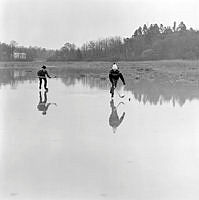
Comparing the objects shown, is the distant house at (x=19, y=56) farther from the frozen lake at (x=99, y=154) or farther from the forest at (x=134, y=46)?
the frozen lake at (x=99, y=154)

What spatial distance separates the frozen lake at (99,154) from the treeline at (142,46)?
77.5 m

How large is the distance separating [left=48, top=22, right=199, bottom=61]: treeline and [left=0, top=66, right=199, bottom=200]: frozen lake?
77.5 metres

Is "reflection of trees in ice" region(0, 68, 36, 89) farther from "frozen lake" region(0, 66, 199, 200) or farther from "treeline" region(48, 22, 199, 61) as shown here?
"treeline" region(48, 22, 199, 61)

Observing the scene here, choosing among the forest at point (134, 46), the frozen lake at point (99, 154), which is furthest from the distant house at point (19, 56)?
the frozen lake at point (99, 154)

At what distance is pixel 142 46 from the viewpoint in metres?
119

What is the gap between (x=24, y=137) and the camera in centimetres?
916

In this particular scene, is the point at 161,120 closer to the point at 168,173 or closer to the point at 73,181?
the point at 168,173

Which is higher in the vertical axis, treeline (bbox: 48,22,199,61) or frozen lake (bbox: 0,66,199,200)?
treeline (bbox: 48,22,199,61)

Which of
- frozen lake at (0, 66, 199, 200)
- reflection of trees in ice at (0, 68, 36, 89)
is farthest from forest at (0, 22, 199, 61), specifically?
frozen lake at (0, 66, 199, 200)

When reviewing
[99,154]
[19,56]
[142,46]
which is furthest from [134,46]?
[99,154]

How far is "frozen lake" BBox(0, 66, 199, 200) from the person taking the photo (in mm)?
5596

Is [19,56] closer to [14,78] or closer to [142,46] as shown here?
[142,46]

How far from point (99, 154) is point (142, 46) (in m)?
114

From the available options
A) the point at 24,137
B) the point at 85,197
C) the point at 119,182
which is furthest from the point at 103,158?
the point at 24,137
